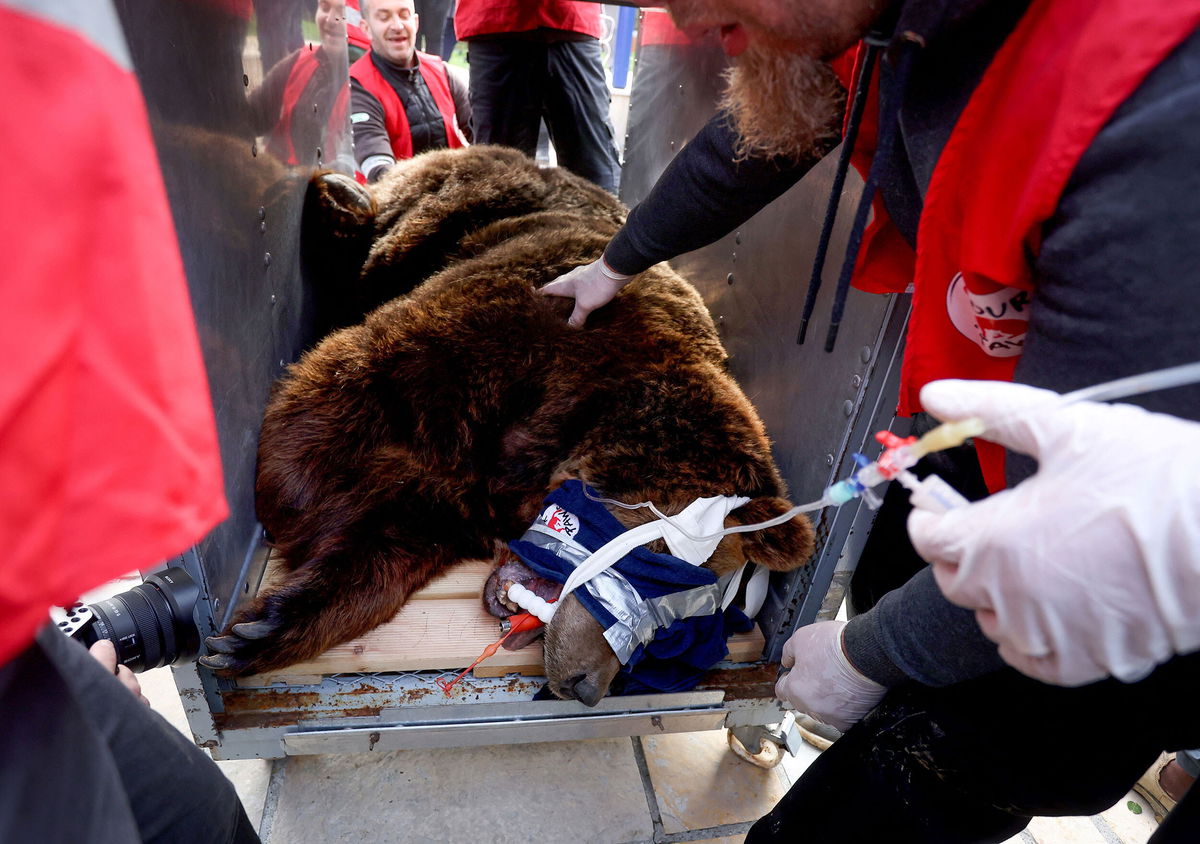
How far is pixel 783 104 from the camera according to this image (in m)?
1.32

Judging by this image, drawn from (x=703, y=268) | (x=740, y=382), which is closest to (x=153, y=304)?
(x=740, y=382)

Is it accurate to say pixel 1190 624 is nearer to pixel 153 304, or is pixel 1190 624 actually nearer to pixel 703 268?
pixel 153 304

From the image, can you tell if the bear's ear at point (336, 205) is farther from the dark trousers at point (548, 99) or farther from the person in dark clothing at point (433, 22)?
the person in dark clothing at point (433, 22)

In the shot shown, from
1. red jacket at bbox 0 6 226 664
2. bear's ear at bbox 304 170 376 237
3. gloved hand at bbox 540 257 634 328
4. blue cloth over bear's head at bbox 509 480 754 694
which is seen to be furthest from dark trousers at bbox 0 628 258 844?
bear's ear at bbox 304 170 376 237

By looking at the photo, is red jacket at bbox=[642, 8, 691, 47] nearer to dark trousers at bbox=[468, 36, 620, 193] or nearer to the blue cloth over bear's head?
dark trousers at bbox=[468, 36, 620, 193]

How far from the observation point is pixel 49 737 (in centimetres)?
66

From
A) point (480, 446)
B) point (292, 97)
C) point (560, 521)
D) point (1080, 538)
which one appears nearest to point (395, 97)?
point (292, 97)

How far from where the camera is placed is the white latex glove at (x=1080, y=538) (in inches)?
26.0

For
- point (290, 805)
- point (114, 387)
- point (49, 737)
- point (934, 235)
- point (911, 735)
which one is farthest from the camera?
point (290, 805)

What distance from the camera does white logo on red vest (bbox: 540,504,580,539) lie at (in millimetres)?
1796

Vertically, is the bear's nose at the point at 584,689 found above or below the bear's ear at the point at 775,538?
below

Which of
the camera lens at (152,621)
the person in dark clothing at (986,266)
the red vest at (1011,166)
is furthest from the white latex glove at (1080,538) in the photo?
the camera lens at (152,621)

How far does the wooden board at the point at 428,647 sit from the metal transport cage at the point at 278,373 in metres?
0.03

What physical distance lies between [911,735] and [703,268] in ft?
6.19
